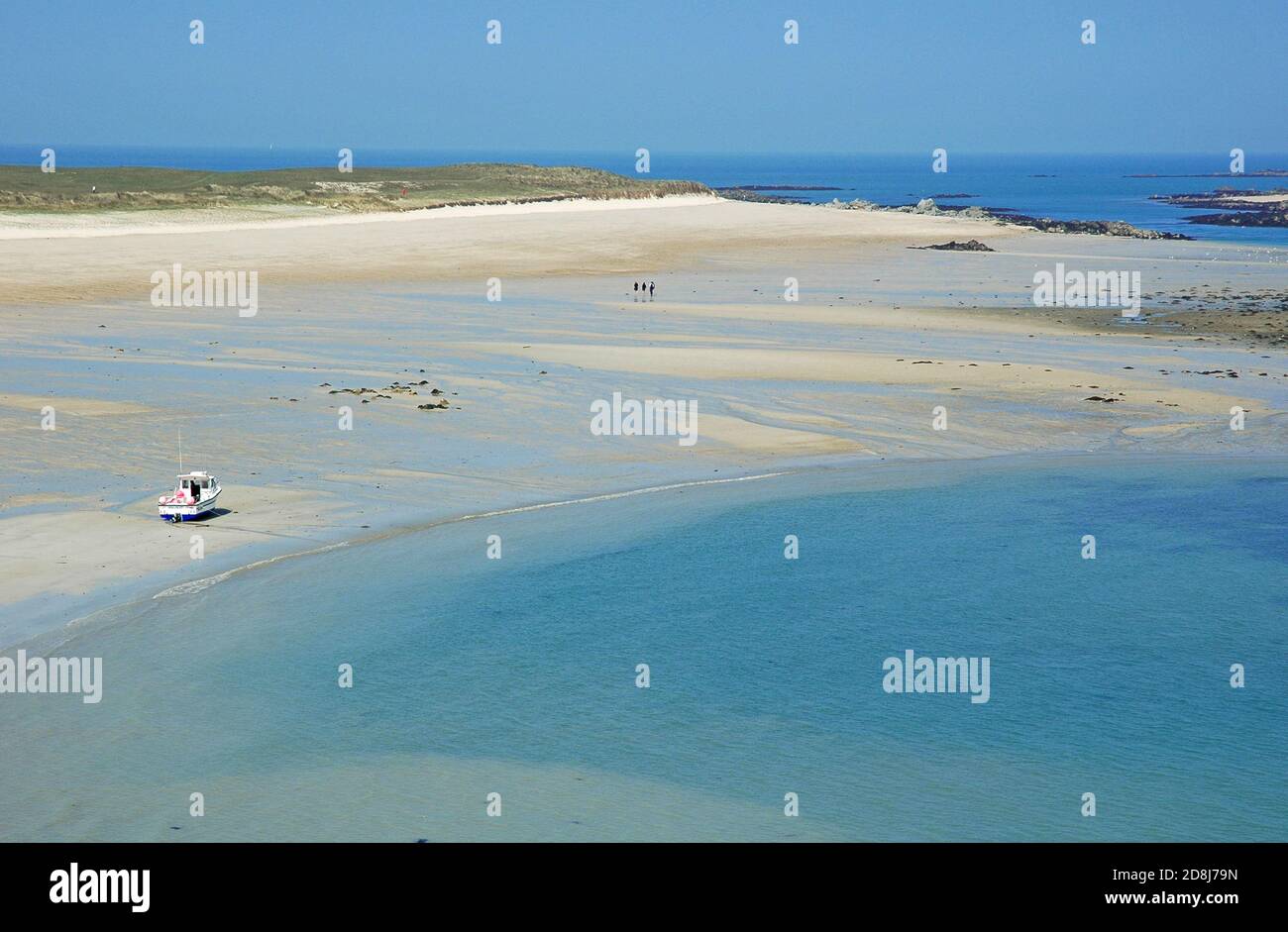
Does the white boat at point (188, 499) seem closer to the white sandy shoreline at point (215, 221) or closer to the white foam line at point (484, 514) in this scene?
the white foam line at point (484, 514)

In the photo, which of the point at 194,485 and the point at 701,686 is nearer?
the point at 701,686

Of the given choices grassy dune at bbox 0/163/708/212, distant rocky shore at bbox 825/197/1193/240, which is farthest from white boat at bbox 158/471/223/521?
distant rocky shore at bbox 825/197/1193/240

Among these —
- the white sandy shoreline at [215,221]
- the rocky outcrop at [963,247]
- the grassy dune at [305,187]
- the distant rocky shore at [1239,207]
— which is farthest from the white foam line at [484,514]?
the distant rocky shore at [1239,207]

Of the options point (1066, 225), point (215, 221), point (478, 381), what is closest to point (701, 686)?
point (478, 381)

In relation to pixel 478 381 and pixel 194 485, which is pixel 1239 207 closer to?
pixel 478 381

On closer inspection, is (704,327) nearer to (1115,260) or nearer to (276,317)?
(276,317)
